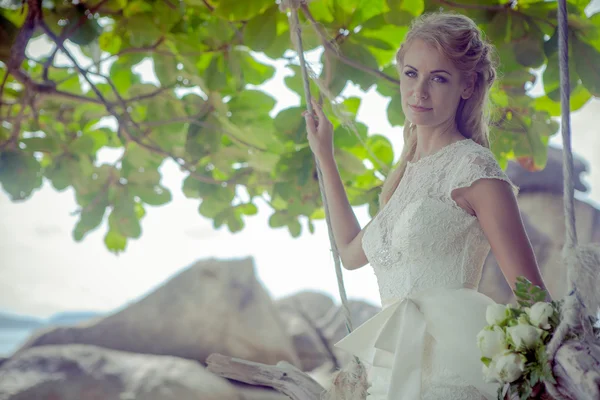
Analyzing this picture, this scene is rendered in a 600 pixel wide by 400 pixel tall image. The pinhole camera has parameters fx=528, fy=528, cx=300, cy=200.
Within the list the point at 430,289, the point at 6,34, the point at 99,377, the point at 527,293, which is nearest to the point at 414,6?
the point at 430,289

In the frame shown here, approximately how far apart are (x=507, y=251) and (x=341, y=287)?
304 mm

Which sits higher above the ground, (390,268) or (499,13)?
(499,13)

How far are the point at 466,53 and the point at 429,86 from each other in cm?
8

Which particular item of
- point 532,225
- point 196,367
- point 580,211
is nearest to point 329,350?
point 196,367

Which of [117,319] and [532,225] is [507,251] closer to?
[532,225]

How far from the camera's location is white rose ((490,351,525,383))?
55 cm

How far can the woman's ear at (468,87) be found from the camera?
0.90m

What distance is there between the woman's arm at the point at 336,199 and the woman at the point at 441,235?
98 millimetres

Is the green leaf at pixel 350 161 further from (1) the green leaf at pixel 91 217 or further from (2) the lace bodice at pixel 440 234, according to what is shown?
(1) the green leaf at pixel 91 217

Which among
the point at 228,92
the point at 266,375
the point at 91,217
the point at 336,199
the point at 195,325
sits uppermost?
the point at 228,92

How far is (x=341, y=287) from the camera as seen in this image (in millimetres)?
915

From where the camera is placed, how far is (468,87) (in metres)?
0.90

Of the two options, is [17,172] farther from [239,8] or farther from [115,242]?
[239,8]

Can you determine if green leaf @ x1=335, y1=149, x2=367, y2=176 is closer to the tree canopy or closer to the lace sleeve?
the tree canopy
